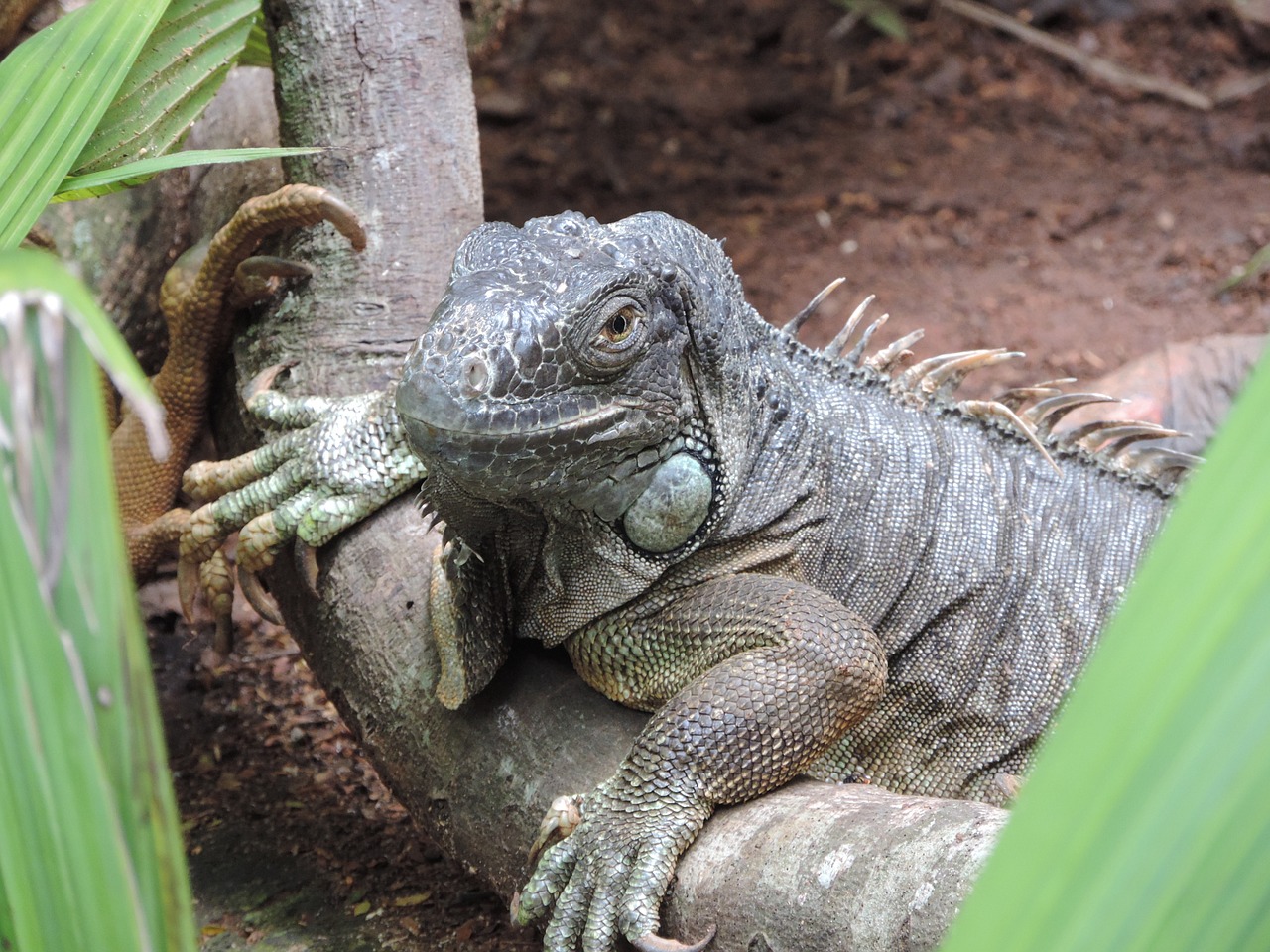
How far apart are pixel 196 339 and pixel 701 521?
1.67m

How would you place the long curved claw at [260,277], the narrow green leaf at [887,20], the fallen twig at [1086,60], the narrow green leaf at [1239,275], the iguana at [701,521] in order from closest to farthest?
the iguana at [701,521] < the long curved claw at [260,277] < the narrow green leaf at [1239,275] < the narrow green leaf at [887,20] < the fallen twig at [1086,60]

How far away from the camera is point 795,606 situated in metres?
2.40

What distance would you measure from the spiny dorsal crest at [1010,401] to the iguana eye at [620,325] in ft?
2.26

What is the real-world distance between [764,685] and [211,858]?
1.73 meters

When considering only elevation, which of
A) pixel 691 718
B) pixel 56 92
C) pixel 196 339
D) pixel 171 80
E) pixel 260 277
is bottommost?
pixel 691 718

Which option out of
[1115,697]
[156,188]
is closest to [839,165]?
[156,188]

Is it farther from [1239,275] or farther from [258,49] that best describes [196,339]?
[1239,275]

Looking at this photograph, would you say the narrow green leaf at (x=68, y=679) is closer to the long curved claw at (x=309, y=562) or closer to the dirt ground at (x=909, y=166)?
the long curved claw at (x=309, y=562)

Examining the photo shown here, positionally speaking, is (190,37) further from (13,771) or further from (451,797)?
(13,771)

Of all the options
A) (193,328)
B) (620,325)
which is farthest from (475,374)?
(193,328)

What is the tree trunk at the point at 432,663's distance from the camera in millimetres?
1918

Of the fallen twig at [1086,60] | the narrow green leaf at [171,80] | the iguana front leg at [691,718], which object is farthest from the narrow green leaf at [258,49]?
the fallen twig at [1086,60]

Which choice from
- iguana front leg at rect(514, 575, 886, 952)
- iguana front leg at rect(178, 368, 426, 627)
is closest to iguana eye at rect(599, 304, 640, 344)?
iguana front leg at rect(514, 575, 886, 952)

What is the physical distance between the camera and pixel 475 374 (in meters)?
2.02
